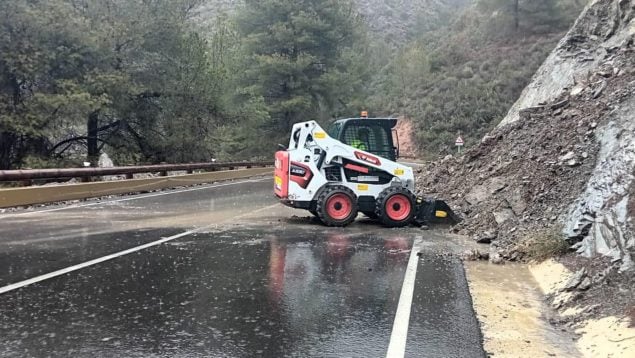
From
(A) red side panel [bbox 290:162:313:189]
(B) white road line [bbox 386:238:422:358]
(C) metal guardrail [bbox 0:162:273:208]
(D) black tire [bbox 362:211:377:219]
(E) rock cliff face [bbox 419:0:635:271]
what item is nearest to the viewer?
(B) white road line [bbox 386:238:422:358]

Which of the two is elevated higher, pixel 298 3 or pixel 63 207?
pixel 298 3

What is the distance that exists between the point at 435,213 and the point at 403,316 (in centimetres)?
690

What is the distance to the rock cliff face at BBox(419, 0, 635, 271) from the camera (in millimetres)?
7341

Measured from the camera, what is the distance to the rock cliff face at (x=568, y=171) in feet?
24.1

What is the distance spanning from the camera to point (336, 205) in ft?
38.3

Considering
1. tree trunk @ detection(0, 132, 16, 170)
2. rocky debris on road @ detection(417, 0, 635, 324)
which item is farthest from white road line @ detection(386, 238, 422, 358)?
tree trunk @ detection(0, 132, 16, 170)

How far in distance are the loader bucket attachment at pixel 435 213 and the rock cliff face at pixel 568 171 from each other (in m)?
0.47

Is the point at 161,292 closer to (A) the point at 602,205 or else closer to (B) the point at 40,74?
(A) the point at 602,205

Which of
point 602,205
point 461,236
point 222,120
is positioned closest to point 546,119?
point 461,236

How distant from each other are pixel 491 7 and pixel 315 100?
2901 centimetres

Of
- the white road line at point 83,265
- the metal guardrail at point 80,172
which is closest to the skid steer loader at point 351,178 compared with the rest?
the white road line at point 83,265

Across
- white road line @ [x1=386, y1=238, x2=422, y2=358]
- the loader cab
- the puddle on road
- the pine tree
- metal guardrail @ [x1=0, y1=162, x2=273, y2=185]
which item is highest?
the pine tree

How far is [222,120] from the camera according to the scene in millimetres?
33344

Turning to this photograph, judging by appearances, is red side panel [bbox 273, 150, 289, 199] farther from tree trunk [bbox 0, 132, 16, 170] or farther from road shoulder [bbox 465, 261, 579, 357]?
tree trunk [bbox 0, 132, 16, 170]
